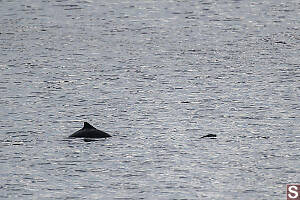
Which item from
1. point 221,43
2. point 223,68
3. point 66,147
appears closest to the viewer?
point 66,147

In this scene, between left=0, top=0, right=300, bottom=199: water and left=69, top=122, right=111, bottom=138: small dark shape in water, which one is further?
left=69, top=122, right=111, bottom=138: small dark shape in water

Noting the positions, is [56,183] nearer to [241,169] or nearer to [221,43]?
[241,169]

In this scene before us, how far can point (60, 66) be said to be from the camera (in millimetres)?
59125

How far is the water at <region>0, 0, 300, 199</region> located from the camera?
32.9 metres

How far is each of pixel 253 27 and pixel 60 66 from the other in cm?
2146

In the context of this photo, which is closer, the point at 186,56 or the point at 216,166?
the point at 216,166

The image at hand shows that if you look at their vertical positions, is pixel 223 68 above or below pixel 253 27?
below

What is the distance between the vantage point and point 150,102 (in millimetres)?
48562

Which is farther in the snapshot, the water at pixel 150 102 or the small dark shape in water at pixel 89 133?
the small dark shape in water at pixel 89 133

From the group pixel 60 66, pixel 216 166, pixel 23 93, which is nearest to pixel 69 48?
pixel 60 66

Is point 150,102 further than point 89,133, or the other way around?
point 150,102

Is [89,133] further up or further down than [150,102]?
further down

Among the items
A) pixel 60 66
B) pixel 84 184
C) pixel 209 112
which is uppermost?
pixel 60 66

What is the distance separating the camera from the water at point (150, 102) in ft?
108
